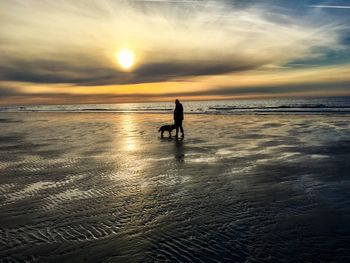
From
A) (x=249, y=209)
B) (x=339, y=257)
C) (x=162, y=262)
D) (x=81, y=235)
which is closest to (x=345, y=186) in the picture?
(x=249, y=209)

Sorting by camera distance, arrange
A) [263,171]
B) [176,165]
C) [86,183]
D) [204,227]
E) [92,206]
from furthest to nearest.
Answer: [176,165], [263,171], [86,183], [92,206], [204,227]

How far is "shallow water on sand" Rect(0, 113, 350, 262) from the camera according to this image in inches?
201

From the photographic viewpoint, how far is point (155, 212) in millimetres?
6758

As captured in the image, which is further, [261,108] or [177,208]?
[261,108]

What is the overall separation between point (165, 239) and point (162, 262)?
0.74 metres

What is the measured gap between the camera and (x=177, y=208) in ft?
23.0

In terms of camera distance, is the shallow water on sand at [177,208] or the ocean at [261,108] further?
the ocean at [261,108]

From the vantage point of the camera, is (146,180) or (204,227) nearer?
(204,227)

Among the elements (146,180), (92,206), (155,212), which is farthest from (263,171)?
(92,206)

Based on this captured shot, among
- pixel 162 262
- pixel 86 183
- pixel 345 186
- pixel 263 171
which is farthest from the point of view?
pixel 263 171

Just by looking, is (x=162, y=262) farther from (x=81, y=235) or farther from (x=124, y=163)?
(x=124, y=163)

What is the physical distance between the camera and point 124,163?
479 inches

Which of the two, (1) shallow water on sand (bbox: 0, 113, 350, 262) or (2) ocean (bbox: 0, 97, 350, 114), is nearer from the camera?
(1) shallow water on sand (bbox: 0, 113, 350, 262)

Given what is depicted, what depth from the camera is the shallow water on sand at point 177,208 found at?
5109 mm
